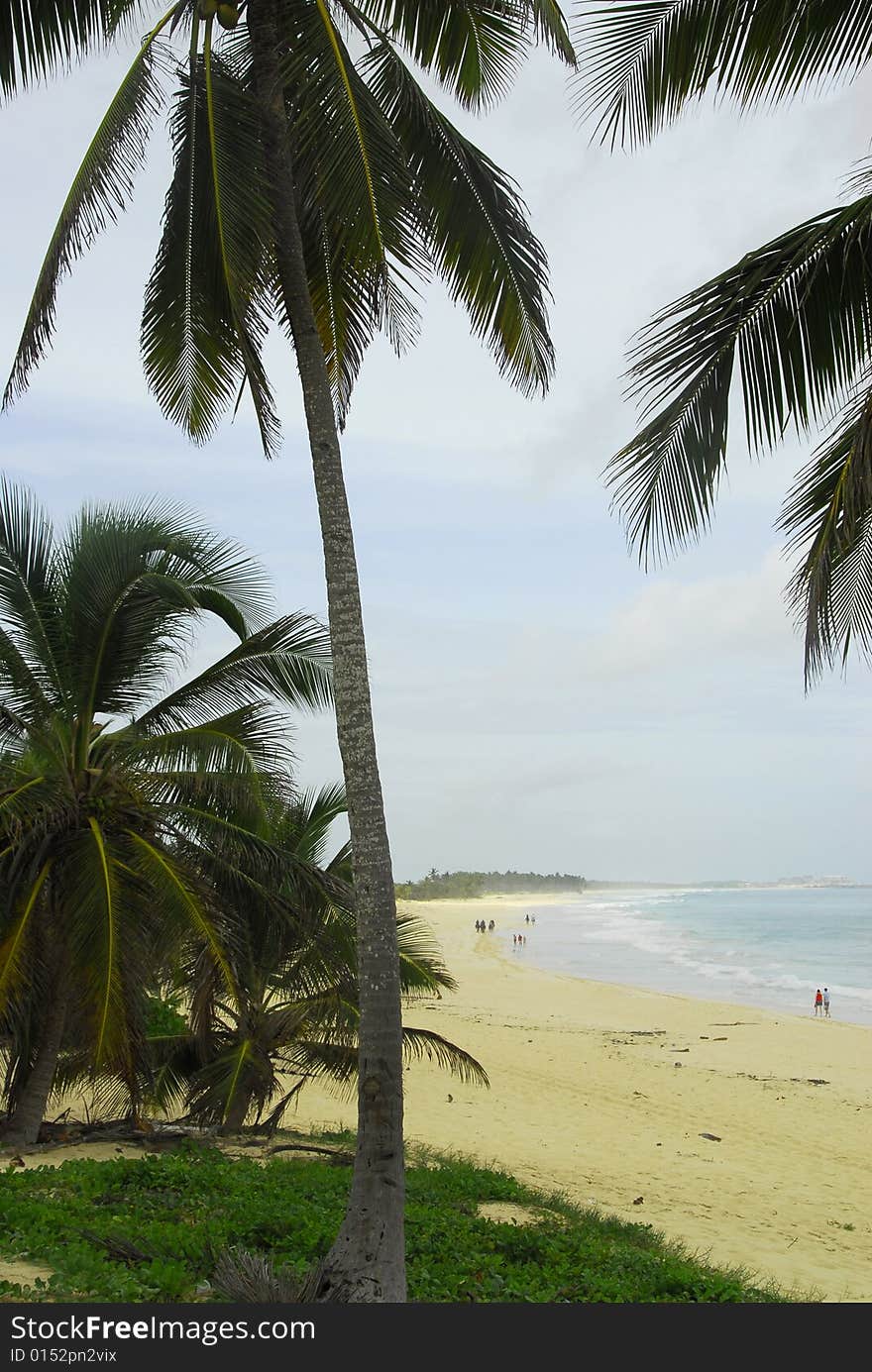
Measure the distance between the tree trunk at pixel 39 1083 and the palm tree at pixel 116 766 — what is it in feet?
0.06

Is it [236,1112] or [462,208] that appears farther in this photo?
[236,1112]

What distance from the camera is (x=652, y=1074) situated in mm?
19328

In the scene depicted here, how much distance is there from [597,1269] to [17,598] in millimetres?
7171

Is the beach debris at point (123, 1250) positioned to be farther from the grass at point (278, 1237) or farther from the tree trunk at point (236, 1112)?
the tree trunk at point (236, 1112)

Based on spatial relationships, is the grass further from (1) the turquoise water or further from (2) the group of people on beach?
(1) the turquoise water

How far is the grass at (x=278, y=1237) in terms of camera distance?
539 centimetres

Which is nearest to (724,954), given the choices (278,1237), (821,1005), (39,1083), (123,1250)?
(821,1005)

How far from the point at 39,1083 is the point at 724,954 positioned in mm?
46559

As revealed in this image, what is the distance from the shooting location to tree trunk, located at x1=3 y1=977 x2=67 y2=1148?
9117 mm

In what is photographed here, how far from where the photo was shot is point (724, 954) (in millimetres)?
51250

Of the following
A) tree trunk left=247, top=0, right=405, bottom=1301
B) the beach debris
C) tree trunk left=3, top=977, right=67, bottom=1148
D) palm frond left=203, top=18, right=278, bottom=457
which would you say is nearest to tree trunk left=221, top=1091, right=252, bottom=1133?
tree trunk left=3, top=977, right=67, bottom=1148

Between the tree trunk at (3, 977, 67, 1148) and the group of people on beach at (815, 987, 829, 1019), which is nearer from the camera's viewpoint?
the tree trunk at (3, 977, 67, 1148)

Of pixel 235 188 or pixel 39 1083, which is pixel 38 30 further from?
pixel 39 1083

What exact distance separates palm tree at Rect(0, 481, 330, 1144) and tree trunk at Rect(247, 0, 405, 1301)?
320 cm
